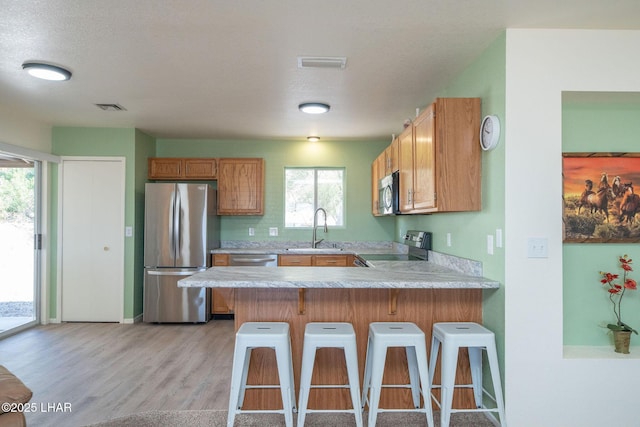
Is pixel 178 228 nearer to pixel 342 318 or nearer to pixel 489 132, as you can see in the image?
pixel 342 318

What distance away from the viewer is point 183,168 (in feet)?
17.0

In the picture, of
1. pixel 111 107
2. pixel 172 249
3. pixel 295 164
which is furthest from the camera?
pixel 295 164

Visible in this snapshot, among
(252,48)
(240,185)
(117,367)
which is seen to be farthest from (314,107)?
(117,367)

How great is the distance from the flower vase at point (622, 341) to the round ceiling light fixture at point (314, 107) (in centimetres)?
285

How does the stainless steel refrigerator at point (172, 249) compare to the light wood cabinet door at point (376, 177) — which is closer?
the light wood cabinet door at point (376, 177)

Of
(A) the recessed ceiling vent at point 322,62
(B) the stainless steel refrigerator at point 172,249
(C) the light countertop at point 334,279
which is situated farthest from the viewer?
(B) the stainless steel refrigerator at point 172,249

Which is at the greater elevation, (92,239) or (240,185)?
(240,185)

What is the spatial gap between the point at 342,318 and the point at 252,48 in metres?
1.88

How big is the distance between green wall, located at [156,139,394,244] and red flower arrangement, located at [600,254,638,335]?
321 cm

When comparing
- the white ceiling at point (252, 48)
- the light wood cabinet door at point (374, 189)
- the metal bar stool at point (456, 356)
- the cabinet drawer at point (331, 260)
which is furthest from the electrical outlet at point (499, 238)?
the cabinet drawer at point (331, 260)

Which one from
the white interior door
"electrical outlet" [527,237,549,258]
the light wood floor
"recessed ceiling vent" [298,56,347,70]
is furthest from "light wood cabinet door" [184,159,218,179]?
"electrical outlet" [527,237,549,258]

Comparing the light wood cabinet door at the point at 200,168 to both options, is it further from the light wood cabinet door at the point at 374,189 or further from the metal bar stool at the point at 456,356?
the metal bar stool at the point at 456,356

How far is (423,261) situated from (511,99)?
1.68m

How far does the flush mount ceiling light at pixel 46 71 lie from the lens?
2.80 meters
